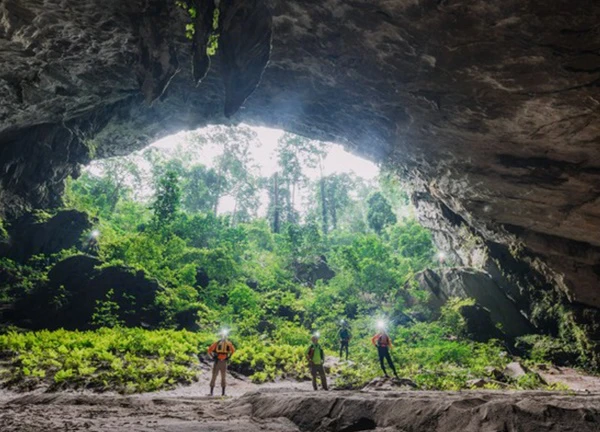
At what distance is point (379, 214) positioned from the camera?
37.4m

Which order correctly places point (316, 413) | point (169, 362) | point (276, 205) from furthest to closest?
1. point (276, 205)
2. point (169, 362)
3. point (316, 413)

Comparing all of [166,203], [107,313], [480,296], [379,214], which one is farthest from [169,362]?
[379,214]

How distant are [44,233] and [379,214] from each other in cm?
2917

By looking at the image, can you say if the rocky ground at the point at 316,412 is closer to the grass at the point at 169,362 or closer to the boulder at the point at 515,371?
the grass at the point at 169,362

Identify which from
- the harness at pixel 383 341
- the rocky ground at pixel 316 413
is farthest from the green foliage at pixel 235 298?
the rocky ground at pixel 316 413

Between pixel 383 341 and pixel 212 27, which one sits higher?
pixel 212 27

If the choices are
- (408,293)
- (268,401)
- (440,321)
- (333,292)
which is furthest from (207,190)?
(268,401)

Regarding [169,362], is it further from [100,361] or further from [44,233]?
[44,233]

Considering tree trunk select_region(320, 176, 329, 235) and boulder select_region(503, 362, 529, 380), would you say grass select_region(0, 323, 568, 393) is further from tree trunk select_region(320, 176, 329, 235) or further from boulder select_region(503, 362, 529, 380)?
tree trunk select_region(320, 176, 329, 235)

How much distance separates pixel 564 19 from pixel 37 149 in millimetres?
21004

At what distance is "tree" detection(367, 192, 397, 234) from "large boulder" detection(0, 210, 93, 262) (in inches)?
1050

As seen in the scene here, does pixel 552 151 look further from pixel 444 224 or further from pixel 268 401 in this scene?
pixel 268 401

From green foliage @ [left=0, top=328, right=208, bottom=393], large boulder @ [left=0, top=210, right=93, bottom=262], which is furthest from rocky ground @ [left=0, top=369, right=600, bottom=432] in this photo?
large boulder @ [left=0, top=210, right=93, bottom=262]

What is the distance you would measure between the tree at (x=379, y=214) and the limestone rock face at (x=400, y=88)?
19890 mm
